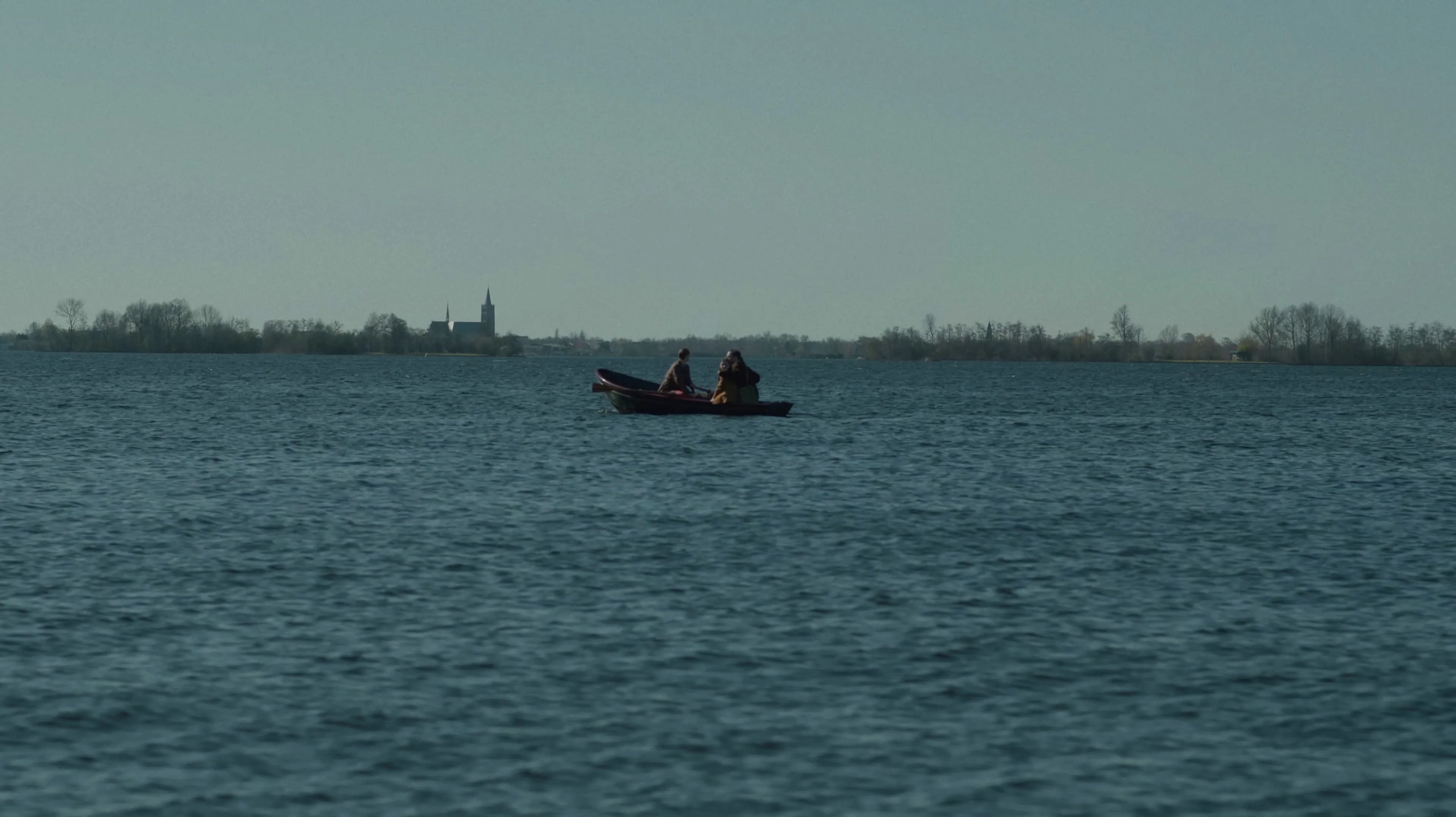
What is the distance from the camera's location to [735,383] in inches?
2333

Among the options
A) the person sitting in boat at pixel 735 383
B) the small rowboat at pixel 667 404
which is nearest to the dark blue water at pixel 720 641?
the person sitting in boat at pixel 735 383

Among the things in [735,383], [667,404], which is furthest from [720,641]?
[667,404]

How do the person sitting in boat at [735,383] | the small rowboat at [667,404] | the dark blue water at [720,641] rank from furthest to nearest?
1. the small rowboat at [667,404]
2. the person sitting in boat at [735,383]
3. the dark blue water at [720,641]

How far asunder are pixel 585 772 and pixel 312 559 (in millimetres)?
12329

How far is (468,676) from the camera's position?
16.1 metres

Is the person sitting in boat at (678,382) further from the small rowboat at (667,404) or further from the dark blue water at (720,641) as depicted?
the dark blue water at (720,641)

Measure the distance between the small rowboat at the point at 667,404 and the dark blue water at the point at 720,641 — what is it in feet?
54.1

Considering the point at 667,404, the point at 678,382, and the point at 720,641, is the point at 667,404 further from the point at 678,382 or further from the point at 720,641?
the point at 720,641

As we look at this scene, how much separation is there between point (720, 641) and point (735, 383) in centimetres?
4138

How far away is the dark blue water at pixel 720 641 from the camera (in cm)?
1278

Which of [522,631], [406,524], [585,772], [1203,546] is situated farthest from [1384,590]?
[406,524]

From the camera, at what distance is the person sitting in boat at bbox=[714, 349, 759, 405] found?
58594 millimetres

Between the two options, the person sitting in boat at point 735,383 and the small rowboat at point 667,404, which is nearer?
the person sitting in boat at point 735,383

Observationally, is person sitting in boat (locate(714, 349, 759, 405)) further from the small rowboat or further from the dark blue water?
the dark blue water
